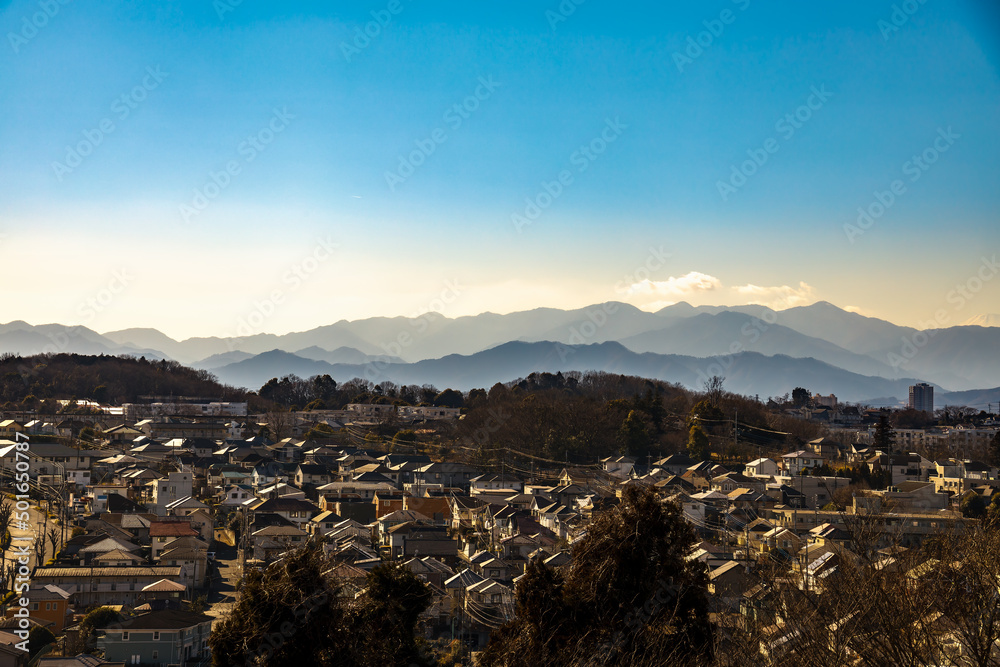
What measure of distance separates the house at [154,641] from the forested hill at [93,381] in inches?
1251

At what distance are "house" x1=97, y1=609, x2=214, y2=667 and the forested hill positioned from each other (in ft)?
104

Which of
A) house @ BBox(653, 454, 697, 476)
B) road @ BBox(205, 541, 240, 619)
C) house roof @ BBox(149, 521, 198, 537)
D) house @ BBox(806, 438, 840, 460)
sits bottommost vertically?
road @ BBox(205, 541, 240, 619)

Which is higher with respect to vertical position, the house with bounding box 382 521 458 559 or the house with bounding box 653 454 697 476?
the house with bounding box 653 454 697 476

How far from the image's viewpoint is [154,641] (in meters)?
9.32

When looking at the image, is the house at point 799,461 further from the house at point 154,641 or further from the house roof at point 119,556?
the house at point 154,641

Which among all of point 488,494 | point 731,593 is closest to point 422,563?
point 731,593

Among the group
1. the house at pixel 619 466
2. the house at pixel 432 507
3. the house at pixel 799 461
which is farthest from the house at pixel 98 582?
the house at pixel 799 461

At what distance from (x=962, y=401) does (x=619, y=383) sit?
10599cm

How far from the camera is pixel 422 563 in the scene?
1250 cm

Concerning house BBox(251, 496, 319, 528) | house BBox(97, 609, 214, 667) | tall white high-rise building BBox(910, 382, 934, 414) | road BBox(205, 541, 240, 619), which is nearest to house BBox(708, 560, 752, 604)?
road BBox(205, 541, 240, 619)

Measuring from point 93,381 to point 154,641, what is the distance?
3787cm

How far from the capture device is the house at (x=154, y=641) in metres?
9.19

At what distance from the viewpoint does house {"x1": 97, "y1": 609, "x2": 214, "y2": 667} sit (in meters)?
9.19

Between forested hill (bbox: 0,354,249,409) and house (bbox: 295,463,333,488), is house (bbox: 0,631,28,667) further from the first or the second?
forested hill (bbox: 0,354,249,409)
